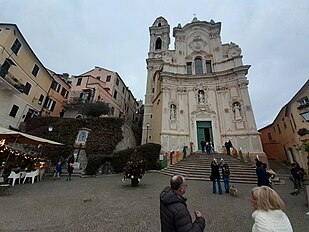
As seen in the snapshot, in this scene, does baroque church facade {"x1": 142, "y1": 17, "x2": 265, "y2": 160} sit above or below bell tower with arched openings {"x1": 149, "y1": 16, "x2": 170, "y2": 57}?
below

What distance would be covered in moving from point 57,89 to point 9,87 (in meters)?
8.20

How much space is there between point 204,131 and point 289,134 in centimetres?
988

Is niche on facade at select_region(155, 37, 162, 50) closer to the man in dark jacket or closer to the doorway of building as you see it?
the doorway of building

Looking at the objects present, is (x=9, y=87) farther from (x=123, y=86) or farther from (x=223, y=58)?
(x=223, y=58)

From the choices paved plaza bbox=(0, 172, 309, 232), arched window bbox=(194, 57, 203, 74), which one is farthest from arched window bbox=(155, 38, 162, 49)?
paved plaza bbox=(0, 172, 309, 232)

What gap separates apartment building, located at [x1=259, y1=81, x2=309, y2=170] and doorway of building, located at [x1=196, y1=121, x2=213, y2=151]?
7937 millimetres

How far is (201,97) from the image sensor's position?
19.8 meters

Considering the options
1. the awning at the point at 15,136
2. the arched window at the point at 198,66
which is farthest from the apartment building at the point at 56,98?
the arched window at the point at 198,66

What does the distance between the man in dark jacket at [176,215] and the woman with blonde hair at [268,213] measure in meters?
0.59

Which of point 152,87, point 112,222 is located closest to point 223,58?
point 152,87

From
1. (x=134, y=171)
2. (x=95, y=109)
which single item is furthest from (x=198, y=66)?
(x=134, y=171)

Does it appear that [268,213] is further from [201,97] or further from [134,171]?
[201,97]

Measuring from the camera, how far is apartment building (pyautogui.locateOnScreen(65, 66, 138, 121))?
2317 cm

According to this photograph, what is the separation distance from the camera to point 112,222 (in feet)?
12.7
